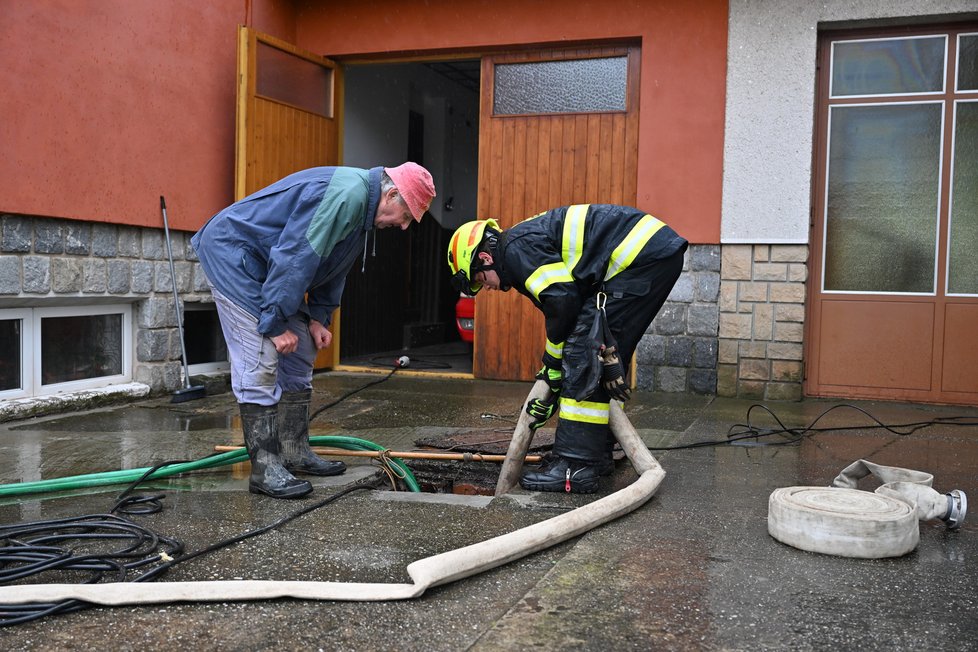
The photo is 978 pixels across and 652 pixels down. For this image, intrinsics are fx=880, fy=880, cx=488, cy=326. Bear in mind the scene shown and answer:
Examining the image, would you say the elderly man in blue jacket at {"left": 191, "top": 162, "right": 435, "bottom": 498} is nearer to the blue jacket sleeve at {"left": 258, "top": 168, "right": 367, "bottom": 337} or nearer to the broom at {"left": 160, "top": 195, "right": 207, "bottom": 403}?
the blue jacket sleeve at {"left": 258, "top": 168, "right": 367, "bottom": 337}

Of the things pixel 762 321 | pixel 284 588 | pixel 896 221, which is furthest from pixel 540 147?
pixel 284 588

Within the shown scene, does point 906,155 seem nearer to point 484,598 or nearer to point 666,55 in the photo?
point 666,55

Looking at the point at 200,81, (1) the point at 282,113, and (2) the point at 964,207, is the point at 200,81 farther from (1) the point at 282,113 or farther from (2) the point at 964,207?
(2) the point at 964,207

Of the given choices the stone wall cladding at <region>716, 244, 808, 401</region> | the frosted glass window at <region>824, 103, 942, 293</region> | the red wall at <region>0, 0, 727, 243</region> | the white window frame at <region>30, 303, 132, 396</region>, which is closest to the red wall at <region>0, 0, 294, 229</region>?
the red wall at <region>0, 0, 727, 243</region>

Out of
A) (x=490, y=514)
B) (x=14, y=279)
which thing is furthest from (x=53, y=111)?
(x=490, y=514)

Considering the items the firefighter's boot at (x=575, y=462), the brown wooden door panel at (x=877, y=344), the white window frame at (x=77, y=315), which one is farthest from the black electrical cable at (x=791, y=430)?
the white window frame at (x=77, y=315)

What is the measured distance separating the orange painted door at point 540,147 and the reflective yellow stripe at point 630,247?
3.53 metres

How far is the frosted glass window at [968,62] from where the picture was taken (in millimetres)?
6754

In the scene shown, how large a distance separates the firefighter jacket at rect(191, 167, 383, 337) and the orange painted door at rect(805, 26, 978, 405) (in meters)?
4.63

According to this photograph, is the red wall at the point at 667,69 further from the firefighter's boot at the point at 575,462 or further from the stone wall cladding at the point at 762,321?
the firefighter's boot at the point at 575,462

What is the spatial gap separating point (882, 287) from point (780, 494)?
438 cm

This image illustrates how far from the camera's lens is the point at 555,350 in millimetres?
4227

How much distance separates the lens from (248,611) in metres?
2.49

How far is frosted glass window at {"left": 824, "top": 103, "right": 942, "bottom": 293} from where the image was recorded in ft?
22.7
